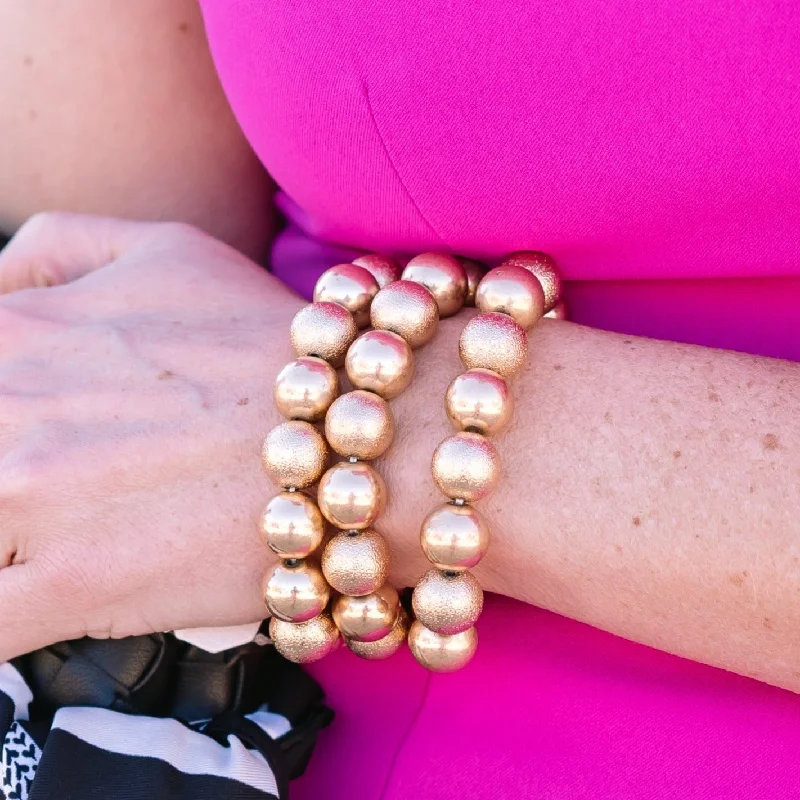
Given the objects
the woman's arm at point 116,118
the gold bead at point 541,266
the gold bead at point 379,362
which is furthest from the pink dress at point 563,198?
the woman's arm at point 116,118

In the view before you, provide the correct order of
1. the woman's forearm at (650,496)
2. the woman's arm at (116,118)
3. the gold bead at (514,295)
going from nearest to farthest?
the woman's forearm at (650,496) → the gold bead at (514,295) → the woman's arm at (116,118)

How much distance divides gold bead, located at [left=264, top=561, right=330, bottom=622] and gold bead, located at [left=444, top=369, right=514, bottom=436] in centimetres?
18

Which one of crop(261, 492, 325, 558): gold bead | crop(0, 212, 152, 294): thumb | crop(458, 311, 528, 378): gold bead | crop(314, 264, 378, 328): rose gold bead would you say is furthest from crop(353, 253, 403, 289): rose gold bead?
crop(0, 212, 152, 294): thumb

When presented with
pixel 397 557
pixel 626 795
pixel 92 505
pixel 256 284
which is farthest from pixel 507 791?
pixel 256 284

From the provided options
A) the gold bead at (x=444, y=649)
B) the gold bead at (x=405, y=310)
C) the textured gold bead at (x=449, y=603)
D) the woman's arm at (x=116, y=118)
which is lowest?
the gold bead at (x=444, y=649)

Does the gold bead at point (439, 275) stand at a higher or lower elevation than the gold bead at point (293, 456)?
higher

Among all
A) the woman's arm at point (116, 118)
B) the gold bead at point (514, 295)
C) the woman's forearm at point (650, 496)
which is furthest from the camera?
the woman's arm at point (116, 118)

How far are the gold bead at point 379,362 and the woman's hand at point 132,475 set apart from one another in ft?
0.37

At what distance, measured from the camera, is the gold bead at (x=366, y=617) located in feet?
2.06

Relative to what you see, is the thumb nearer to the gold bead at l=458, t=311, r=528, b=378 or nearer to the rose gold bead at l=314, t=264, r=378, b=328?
the rose gold bead at l=314, t=264, r=378, b=328

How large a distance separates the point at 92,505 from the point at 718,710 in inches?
21.8

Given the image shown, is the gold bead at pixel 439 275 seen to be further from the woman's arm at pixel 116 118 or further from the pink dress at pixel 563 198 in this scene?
the woman's arm at pixel 116 118

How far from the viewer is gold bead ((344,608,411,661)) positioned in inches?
25.6

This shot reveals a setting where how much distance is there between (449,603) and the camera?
60cm
